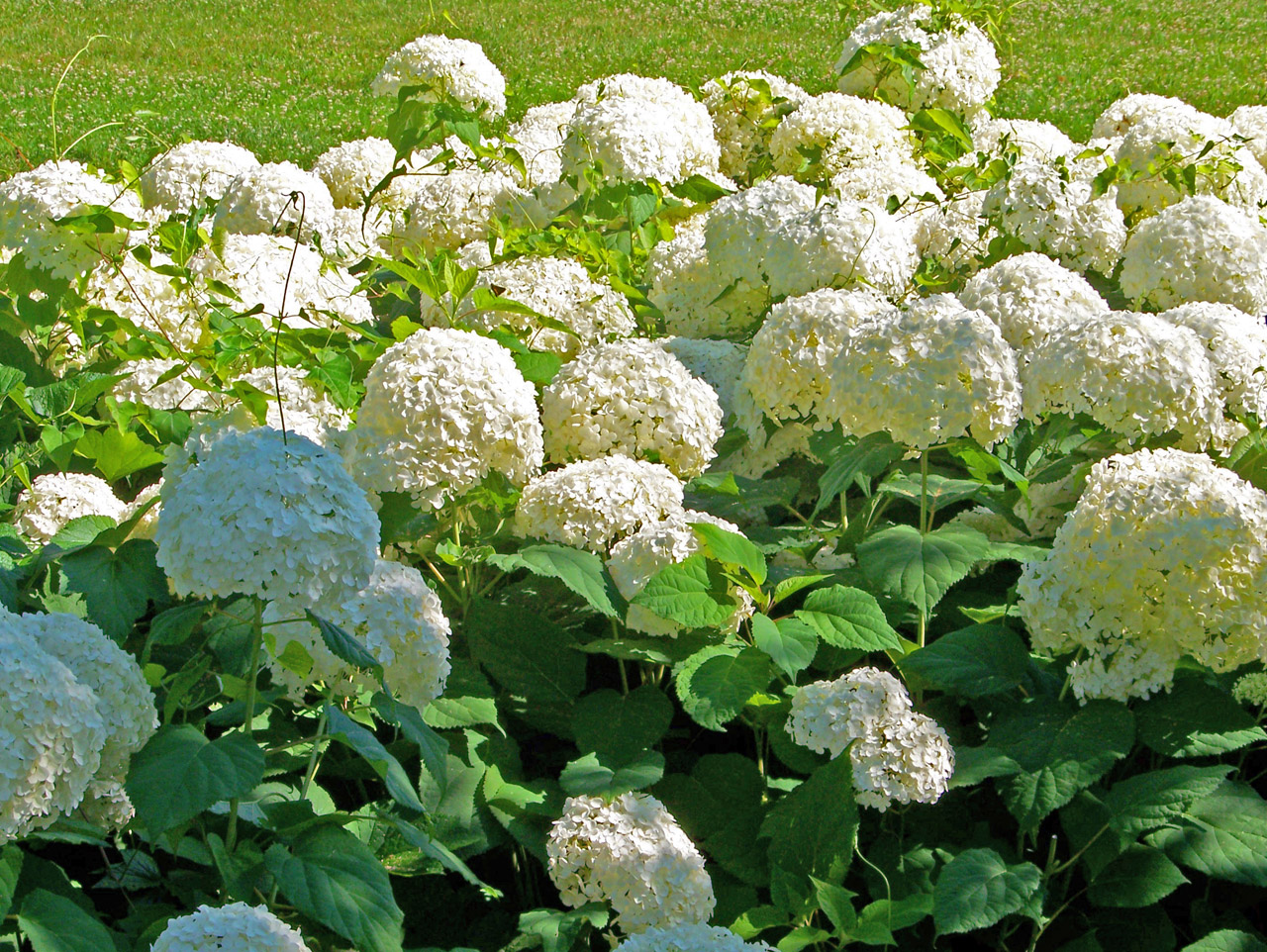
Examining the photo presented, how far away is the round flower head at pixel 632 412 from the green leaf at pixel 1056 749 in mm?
871

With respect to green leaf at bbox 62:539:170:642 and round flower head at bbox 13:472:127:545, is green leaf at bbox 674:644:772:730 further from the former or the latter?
round flower head at bbox 13:472:127:545

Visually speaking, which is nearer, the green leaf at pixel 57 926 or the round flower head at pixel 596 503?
the green leaf at pixel 57 926

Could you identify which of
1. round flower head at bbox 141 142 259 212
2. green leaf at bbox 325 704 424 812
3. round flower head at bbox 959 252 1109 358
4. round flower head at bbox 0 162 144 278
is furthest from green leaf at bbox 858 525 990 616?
round flower head at bbox 141 142 259 212

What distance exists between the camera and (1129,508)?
1.99 m

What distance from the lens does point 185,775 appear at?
152 centimetres

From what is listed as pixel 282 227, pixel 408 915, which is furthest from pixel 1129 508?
pixel 282 227

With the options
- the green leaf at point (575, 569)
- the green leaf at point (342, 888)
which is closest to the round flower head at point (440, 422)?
the green leaf at point (575, 569)

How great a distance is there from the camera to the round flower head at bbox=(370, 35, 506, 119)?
411 cm

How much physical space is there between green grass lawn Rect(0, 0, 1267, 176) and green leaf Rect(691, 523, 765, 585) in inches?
258

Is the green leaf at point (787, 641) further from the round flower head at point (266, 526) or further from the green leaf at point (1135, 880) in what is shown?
the round flower head at point (266, 526)

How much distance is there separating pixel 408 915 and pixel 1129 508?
4.36 feet

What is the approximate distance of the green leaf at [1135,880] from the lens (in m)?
1.95

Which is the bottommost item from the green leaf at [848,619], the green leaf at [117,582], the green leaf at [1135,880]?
the green leaf at [1135,880]

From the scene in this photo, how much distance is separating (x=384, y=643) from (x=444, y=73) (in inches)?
107
